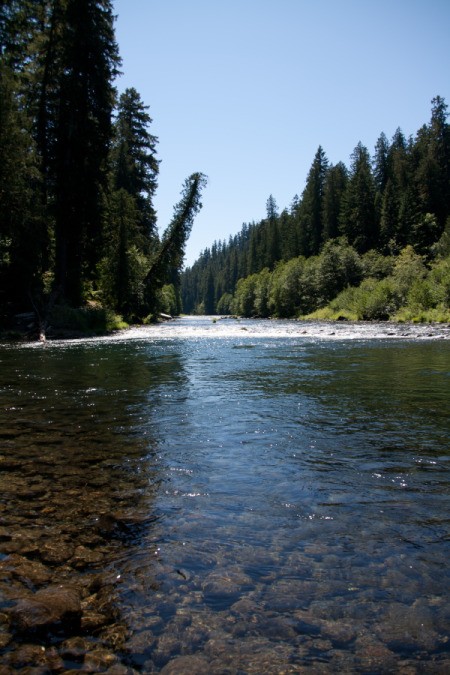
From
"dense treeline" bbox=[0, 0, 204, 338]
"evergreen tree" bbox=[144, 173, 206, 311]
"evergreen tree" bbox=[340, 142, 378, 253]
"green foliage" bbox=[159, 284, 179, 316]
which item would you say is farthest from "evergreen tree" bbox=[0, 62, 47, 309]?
"evergreen tree" bbox=[340, 142, 378, 253]

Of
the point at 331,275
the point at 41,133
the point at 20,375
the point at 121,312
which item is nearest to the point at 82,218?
the point at 41,133

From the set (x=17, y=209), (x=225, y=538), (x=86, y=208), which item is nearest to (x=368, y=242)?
(x=86, y=208)

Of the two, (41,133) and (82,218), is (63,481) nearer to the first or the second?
(82,218)

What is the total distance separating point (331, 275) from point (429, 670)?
63308mm

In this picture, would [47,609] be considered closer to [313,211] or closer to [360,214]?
[360,214]

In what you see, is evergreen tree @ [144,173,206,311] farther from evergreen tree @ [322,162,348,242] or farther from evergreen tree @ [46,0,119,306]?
evergreen tree @ [322,162,348,242]

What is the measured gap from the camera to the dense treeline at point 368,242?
4403 cm

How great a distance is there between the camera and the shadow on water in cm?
244

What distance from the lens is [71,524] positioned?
3.70 meters

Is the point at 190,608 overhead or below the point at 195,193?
below

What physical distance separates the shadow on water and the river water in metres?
0.01

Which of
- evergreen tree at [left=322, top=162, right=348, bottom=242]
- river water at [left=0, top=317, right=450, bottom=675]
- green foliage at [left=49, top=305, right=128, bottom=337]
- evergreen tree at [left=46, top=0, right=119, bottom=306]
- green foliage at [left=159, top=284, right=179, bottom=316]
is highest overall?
evergreen tree at [left=322, top=162, right=348, bottom=242]

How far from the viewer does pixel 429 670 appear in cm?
220

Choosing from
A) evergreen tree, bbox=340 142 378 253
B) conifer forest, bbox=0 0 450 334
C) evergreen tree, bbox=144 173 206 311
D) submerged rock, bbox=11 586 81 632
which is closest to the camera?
submerged rock, bbox=11 586 81 632
